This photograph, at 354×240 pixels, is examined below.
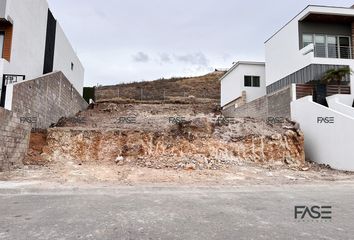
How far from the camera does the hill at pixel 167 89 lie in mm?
38188

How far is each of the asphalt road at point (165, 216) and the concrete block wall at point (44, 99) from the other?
5268mm

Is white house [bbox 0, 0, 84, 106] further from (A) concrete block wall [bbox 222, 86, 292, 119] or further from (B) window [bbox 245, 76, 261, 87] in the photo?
(B) window [bbox 245, 76, 261, 87]

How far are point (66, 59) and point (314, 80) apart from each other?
59.9 ft

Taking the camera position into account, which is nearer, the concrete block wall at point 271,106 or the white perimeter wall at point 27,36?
the white perimeter wall at point 27,36

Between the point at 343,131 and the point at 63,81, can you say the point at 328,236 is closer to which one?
the point at 343,131

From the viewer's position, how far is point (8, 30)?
1461 centimetres

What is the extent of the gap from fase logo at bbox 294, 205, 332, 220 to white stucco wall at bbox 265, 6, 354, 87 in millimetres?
15421

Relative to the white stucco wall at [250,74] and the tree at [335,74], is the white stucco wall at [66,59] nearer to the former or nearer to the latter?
the white stucco wall at [250,74]

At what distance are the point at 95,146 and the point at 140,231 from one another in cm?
1027

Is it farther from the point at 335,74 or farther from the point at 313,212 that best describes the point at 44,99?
the point at 335,74

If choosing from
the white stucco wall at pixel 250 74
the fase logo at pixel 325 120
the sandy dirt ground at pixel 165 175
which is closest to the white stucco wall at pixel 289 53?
the white stucco wall at pixel 250 74

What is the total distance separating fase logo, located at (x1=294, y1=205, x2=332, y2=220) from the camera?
5340 mm

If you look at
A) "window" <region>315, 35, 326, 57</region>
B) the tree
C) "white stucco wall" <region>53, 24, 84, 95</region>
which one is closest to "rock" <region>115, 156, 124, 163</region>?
"white stucco wall" <region>53, 24, 84, 95</region>

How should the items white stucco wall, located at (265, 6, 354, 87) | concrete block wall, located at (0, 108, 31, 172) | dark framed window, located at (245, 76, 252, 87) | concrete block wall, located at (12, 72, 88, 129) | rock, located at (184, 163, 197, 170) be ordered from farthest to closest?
dark framed window, located at (245, 76, 252, 87) < white stucco wall, located at (265, 6, 354, 87) < rock, located at (184, 163, 197, 170) < concrete block wall, located at (12, 72, 88, 129) < concrete block wall, located at (0, 108, 31, 172)
